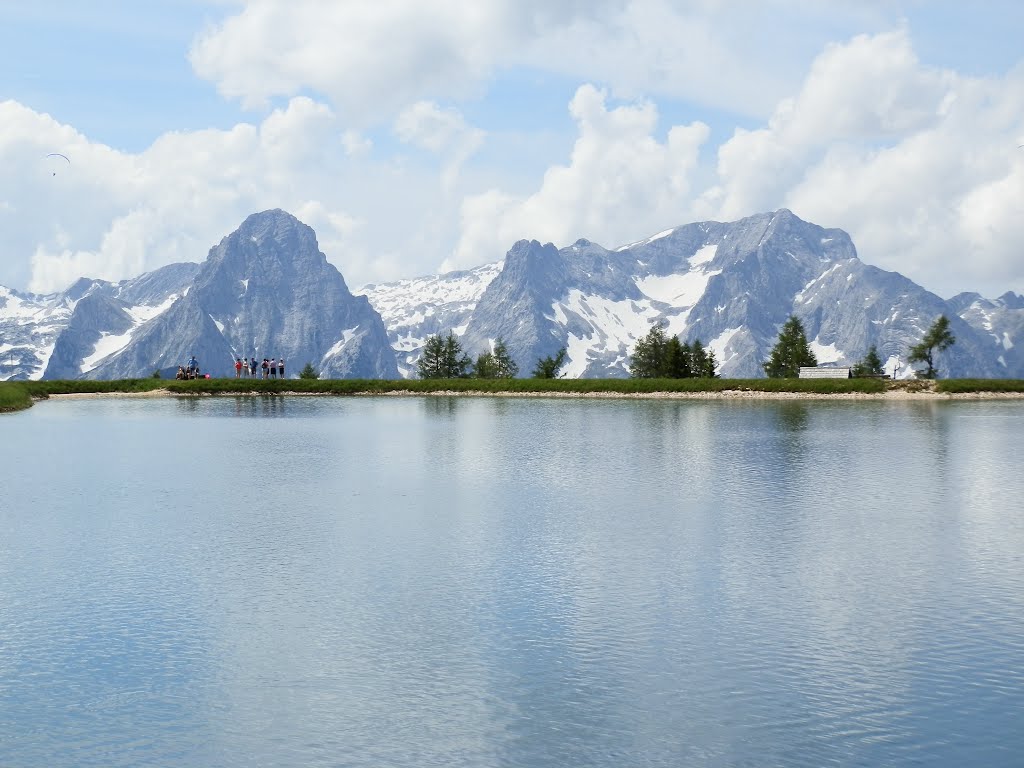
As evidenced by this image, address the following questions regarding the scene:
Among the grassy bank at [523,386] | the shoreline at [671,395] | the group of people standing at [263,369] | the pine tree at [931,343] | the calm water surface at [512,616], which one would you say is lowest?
the calm water surface at [512,616]

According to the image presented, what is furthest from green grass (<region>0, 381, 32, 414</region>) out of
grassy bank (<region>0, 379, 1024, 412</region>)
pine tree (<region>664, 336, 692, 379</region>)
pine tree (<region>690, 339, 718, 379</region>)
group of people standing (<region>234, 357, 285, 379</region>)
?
pine tree (<region>690, 339, 718, 379</region>)

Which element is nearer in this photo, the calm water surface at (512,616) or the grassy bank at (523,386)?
the calm water surface at (512,616)

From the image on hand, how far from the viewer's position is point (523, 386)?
166 m

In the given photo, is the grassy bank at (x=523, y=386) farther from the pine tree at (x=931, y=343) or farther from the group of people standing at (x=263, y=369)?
the pine tree at (x=931, y=343)

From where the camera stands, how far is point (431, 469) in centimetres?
5875

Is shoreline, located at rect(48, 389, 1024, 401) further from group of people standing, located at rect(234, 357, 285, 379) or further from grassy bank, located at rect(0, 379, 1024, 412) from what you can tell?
group of people standing, located at rect(234, 357, 285, 379)

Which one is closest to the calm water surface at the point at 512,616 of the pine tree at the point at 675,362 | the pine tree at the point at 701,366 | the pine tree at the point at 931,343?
the pine tree at the point at 675,362

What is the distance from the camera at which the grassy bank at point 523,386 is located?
151500 mm

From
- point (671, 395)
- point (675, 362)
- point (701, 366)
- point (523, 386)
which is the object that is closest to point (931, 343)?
point (701, 366)

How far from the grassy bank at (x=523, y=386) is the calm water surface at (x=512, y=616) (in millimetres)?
96015

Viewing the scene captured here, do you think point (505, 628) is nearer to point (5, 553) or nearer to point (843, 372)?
point (5, 553)

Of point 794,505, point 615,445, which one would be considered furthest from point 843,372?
point 794,505

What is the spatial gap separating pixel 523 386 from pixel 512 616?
458 feet

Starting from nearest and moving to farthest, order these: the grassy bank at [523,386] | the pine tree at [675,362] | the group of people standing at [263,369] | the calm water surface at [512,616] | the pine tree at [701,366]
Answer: the calm water surface at [512,616] < the grassy bank at [523,386] < the group of people standing at [263,369] < the pine tree at [675,362] < the pine tree at [701,366]
